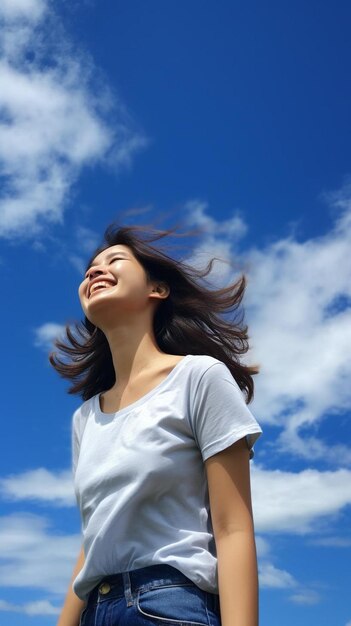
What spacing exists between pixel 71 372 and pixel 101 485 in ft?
4.47

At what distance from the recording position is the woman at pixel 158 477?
10.0ft

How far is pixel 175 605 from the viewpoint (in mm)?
2994

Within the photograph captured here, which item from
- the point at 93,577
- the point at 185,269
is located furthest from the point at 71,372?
the point at 93,577

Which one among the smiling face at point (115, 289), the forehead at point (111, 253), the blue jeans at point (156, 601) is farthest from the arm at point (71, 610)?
the forehead at point (111, 253)

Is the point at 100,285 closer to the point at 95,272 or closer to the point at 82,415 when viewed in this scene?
the point at 95,272

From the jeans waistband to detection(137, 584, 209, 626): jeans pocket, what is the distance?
0.08ft

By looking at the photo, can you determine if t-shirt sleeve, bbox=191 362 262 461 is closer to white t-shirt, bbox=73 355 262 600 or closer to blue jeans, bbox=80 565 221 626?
white t-shirt, bbox=73 355 262 600

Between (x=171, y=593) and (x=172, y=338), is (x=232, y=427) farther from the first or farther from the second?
(x=172, y=338)

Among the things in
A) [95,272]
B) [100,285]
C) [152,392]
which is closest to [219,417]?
[152,392]

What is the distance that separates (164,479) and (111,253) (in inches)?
61.8

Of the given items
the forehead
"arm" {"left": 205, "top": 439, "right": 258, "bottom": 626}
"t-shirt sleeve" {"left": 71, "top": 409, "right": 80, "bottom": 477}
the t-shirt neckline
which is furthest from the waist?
the forehead

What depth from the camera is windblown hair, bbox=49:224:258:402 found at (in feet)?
14.2

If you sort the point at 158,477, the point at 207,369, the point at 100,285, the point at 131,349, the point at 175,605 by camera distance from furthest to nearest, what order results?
the point at 100,285 → the point at 131,349 → the point at 207,369 → the point at 158,477 → the point at 175,605

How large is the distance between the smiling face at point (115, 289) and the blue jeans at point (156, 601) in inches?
55.6
